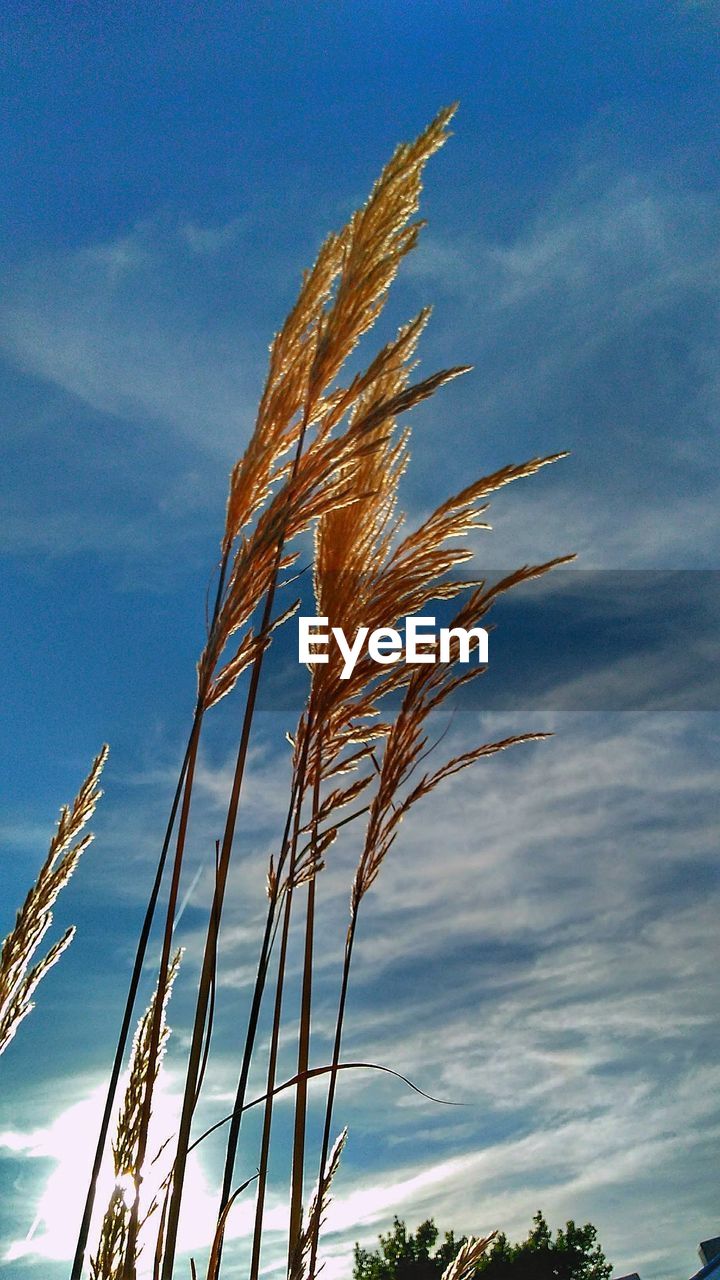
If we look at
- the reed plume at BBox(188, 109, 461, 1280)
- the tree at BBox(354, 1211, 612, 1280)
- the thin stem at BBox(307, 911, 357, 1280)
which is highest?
the reed plume at BBox(188, 109, 461, 1280)

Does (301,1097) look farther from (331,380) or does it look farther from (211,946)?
(331,380)

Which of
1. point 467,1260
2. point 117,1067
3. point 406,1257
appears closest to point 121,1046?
point 117,1067

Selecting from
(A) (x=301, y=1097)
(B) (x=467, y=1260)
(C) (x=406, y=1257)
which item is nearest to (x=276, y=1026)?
(A) (x=301, y=1097)

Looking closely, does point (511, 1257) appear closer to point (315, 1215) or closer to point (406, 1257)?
point (406, 1257)

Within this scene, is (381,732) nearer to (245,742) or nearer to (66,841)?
(245,742)

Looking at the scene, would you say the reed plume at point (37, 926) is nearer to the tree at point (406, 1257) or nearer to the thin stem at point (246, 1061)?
the thin stem at point (246, 1061)

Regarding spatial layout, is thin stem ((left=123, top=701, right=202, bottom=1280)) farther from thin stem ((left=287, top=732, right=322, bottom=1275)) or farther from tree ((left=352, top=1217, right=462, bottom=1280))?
tree ((left=352, top=1217, right=462, bottom=1280))

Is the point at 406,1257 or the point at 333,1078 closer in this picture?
the point at 333,1078

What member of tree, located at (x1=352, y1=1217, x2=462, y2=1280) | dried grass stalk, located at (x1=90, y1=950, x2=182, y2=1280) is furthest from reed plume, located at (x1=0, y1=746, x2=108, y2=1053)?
tree, located at (x1=352, y1=1217, x2=462, y2=1280)

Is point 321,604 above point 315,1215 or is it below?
above

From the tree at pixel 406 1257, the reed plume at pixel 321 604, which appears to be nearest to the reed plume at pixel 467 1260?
the reed plume at pixel 321 604

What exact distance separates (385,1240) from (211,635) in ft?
105

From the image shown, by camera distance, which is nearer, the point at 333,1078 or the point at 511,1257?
the point at 333,1078

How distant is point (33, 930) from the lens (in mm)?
1943
